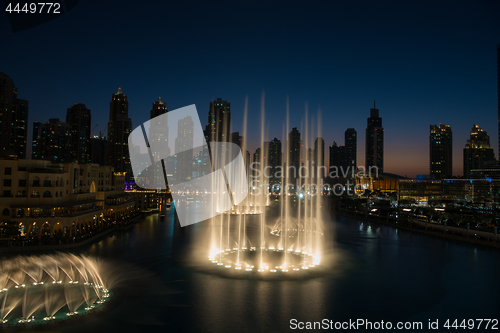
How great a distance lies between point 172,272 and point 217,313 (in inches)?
235

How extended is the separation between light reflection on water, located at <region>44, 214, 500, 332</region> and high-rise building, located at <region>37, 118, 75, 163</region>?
111 metres

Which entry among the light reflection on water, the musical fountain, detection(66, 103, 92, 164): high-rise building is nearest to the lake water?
the light reflection on water

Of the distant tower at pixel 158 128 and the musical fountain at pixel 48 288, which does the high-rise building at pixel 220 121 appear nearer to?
the distant tower at pixel 158 128

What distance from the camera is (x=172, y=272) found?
17.5 m

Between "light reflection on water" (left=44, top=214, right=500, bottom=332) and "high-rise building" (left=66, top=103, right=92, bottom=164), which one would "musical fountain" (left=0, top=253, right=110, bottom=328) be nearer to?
"light reflection on water" (left=44, top=214, right=500, bottom=332)

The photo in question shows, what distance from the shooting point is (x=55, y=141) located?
117m

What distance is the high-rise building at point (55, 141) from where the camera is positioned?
116 meters

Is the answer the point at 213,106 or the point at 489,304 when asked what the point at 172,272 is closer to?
the point at 489,304

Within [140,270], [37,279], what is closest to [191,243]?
[140,270]

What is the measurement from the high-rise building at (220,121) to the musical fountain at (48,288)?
93554 millimetres

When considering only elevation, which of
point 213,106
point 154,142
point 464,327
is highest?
point 213,106

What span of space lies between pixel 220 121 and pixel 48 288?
346ft

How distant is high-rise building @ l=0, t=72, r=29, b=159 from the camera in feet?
318

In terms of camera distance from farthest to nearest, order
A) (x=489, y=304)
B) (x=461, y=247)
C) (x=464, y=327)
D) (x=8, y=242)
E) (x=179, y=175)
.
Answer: (x=179, y=175)
(x=461, y=247)
(x=8, y=242)
(x=489, y=304)
(x=464, y=327)
